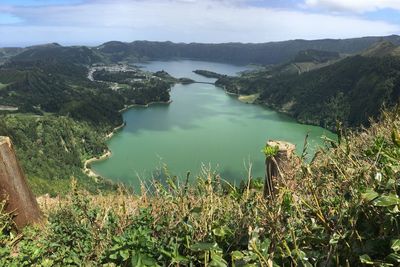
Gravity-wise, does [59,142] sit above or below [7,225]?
below

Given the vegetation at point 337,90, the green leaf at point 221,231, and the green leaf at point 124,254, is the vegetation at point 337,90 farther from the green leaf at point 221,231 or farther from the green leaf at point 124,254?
the green leaf at point 124,254

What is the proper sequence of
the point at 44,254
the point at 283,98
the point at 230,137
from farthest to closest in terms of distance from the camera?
the point at 283,98 < the point at 230,137 < the point at 44,254

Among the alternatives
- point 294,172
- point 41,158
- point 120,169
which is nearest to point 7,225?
point 294,172

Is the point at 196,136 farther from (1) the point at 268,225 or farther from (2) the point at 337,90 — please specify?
(1) the point at 268,225

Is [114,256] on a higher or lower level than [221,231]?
lower

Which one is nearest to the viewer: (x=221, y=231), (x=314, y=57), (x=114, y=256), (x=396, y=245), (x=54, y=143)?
(x=396, y=245)

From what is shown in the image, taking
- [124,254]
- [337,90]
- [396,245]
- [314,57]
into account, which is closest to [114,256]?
[124,254]

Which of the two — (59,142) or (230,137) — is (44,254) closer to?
(230,137)

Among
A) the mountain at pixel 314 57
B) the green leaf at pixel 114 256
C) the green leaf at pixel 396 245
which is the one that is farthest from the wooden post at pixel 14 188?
the mountain at pixel 314 57
